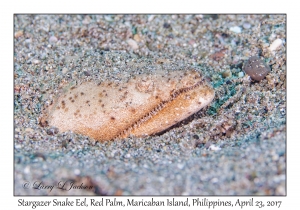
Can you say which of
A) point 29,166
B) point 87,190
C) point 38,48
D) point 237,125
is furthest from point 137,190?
point 38,48

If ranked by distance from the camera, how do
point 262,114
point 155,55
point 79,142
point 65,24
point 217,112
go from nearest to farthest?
point 79,142, point 262,114, point 217,112, point 155,55, point 65,24

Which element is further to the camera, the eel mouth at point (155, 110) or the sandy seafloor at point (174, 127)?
the eel mouth at point (155, 110)

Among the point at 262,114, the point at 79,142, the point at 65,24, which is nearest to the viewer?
the point at 79,142

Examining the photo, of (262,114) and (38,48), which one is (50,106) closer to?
(38,48)

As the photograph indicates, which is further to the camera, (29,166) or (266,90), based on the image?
(266,90)

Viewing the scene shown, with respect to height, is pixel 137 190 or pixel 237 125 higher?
pixel 237 125

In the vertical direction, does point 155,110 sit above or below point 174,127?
above

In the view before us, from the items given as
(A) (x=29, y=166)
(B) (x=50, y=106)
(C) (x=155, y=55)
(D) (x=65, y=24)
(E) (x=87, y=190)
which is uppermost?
(D) (x=65, y=24)

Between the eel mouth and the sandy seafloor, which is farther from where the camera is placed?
the eel mouth
